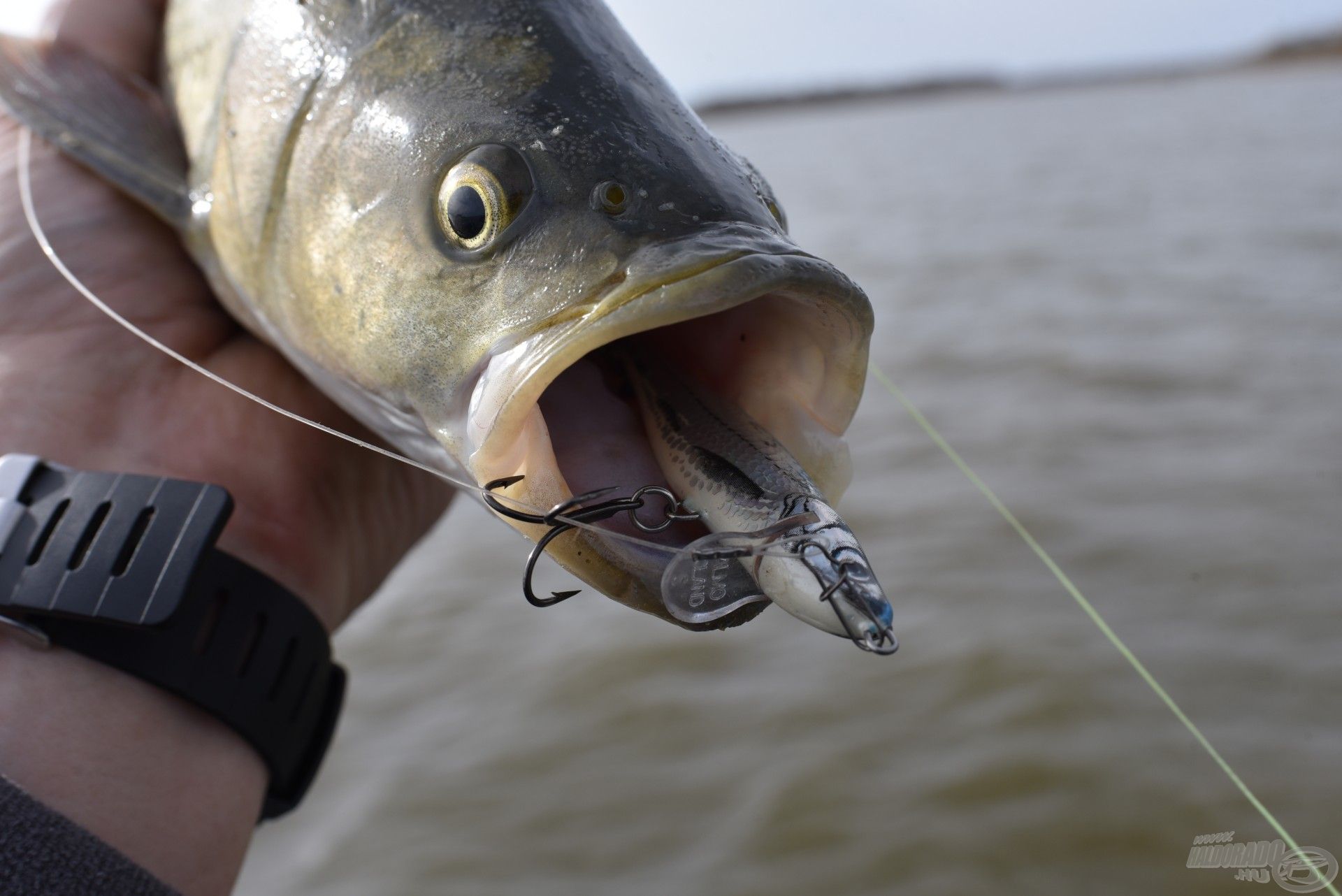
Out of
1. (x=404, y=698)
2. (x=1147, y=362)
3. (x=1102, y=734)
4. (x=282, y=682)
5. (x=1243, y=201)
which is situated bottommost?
(x=1243, y=201)

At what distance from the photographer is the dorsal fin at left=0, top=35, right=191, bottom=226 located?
95.0 inches

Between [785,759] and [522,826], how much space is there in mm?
731

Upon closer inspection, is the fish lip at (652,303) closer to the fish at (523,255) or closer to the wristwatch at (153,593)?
the fish at (523,255)

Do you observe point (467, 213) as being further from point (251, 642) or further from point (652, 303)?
point (251, 642)

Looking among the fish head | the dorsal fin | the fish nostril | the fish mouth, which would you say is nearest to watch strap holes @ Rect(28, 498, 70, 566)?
the fish head

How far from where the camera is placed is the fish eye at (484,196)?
166 centimetres

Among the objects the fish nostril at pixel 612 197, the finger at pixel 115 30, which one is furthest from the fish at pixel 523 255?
the finger at pixel 115 30

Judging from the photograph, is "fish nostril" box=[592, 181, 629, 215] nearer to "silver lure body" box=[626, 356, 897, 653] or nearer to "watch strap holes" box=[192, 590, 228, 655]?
"silver lure body" box=[626, 356, 897, 653]

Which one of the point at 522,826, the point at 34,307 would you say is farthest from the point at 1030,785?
the point at 34,307

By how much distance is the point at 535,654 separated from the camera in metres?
3.66

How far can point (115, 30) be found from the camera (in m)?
2.87

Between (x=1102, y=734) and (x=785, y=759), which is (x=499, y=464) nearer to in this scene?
(x=785, y=759)

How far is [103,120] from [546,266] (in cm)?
154

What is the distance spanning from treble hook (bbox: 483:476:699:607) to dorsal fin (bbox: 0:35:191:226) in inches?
54.7
